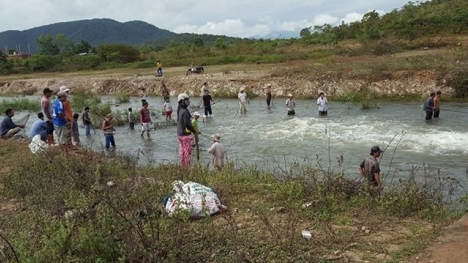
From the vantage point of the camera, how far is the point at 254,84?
30062 mm

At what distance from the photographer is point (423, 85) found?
2386 centimetres

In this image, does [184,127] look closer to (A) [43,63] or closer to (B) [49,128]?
(B) [49,128]

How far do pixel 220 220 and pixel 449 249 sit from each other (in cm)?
324

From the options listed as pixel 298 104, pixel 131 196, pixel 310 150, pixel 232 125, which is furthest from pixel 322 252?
pixel 298 104

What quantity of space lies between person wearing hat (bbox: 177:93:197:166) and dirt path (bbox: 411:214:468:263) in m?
6.13

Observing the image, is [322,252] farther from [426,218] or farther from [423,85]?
[423,85]

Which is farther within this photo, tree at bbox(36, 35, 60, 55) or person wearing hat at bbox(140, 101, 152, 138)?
tree at bbox(36, 35, 60, 55)

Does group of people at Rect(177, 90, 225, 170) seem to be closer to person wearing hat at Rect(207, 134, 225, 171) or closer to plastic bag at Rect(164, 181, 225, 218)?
person wearing hat at Rect(207, 134, 225, 171)

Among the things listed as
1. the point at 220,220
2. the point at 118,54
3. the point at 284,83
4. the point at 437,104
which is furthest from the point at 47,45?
the point at 220,220

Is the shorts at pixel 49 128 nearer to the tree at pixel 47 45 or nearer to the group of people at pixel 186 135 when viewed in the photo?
the group of people at pixel 186 135

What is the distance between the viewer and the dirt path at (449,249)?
5348mm

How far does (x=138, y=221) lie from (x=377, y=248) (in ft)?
10.2

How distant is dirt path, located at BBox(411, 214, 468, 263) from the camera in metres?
5.35

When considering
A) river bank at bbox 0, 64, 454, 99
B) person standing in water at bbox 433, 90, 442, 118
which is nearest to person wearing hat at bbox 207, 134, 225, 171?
person standing in water at bbox 433, 90, 442, 118
